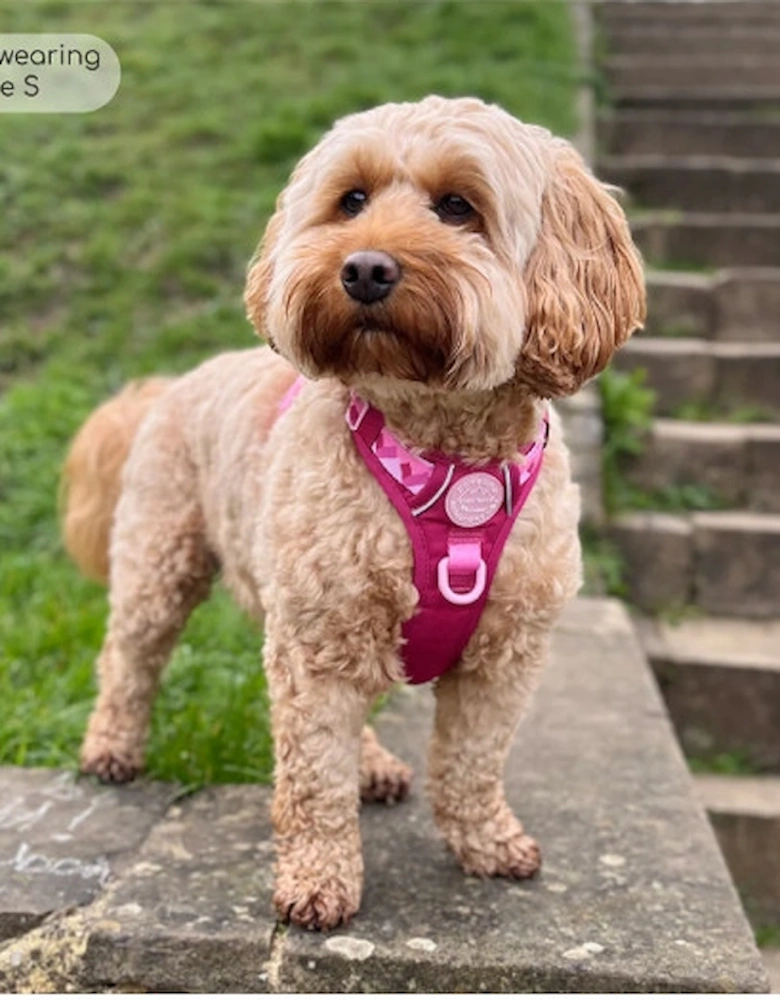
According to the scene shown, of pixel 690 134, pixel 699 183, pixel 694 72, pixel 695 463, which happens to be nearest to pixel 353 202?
pixel 695 463

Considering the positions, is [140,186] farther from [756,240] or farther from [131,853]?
[131,853]

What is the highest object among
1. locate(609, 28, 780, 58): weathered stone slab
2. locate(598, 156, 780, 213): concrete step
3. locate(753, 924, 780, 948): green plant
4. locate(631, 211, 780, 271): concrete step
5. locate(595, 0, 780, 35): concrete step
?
locate(595, 0, 780, 35): concrete step

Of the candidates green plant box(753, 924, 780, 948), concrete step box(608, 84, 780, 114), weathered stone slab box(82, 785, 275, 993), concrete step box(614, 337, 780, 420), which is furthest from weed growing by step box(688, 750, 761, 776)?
concrete step box(608, 84, 780, 114)

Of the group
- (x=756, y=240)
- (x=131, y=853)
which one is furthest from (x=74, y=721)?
(x=756, y=240)

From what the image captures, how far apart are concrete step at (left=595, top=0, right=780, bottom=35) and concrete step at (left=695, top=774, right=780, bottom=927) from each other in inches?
269

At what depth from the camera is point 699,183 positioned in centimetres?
707

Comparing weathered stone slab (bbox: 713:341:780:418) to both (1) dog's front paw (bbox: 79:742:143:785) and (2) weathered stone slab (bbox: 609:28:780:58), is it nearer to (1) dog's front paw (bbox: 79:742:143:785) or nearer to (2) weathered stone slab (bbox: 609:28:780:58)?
(1) dog's front paw (bbox: 79:742:143:785)

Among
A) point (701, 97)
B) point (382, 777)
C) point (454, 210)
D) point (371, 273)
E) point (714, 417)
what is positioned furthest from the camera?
point (701, 97)

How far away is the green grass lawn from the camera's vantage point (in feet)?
12.4

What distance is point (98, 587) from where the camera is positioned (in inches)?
177

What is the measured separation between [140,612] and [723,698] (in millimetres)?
2204

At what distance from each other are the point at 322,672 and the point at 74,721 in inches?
52.5

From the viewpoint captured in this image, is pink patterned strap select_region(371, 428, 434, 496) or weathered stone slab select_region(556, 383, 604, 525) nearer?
pink patterned strap select_region(371, 428, 434, 496)

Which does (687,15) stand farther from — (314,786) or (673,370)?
(314,786)
